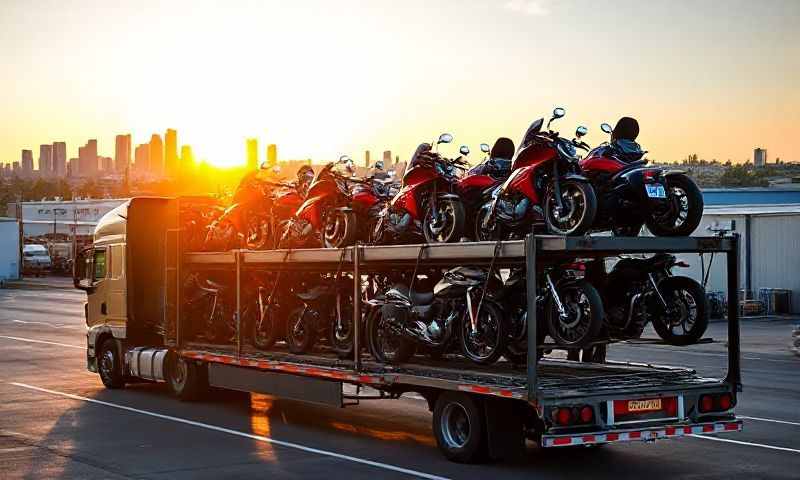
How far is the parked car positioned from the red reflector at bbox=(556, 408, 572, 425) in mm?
73846

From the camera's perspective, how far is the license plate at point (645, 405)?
11.2m

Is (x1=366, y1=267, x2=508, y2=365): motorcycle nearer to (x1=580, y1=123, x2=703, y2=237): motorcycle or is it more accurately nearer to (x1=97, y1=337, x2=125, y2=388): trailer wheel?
(x1=580, y1=123, x2=703, y2=237): motorcycle

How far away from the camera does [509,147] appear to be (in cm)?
1416

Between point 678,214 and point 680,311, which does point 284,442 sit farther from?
point 678,214

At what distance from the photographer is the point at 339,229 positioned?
15219mm

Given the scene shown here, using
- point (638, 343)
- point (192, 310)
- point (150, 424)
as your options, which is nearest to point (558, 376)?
point (638, 343)

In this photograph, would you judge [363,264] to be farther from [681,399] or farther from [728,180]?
[728,180]

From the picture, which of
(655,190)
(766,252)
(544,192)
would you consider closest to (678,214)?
(655,190)

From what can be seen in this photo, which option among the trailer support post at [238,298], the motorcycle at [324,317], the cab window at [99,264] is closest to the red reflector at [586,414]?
the motorcycle at [324,317]

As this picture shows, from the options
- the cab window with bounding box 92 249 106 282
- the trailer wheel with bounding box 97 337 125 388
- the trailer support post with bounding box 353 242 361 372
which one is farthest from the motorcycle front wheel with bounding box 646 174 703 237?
the cab window with bounding box 92 249 106 282

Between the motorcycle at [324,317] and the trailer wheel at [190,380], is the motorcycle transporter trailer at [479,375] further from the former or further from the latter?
the motorcycle at [324,317]

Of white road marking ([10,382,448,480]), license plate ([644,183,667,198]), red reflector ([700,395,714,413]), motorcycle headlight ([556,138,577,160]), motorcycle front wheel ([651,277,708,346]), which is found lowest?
white road marking ([10,382,448,480])

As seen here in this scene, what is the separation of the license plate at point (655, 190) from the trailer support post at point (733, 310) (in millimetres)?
854

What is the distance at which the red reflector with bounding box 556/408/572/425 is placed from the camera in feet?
35.4
